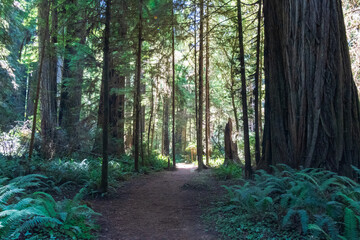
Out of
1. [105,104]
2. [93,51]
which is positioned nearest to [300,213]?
[105,104]

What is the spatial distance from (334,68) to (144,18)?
785 centimetres

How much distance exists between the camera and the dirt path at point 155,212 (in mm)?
4180

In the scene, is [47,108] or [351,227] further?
[47,108]

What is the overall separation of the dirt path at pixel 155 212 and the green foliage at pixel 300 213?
0.63m

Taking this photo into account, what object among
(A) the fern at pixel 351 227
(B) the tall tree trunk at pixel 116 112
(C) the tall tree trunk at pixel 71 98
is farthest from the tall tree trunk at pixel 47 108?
(A) the fern at pixel 351 227

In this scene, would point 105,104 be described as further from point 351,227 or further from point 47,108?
point 47,108

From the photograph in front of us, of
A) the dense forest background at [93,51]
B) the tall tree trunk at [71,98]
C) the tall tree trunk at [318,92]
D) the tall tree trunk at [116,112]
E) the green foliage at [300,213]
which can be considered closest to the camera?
the green foliage at [300,213]

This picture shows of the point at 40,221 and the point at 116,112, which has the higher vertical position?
the point at 116,112

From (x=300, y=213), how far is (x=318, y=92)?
320 centimetres

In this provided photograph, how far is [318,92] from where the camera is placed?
5301 millimetres

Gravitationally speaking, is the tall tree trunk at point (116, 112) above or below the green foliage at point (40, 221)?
above

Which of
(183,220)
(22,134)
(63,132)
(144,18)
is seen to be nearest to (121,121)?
(63,132)

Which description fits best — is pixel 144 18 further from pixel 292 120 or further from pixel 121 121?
pixel 292 120

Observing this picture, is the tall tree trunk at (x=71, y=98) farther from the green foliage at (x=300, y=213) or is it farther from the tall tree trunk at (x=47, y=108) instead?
the green foliage at (x=300, y=213)
